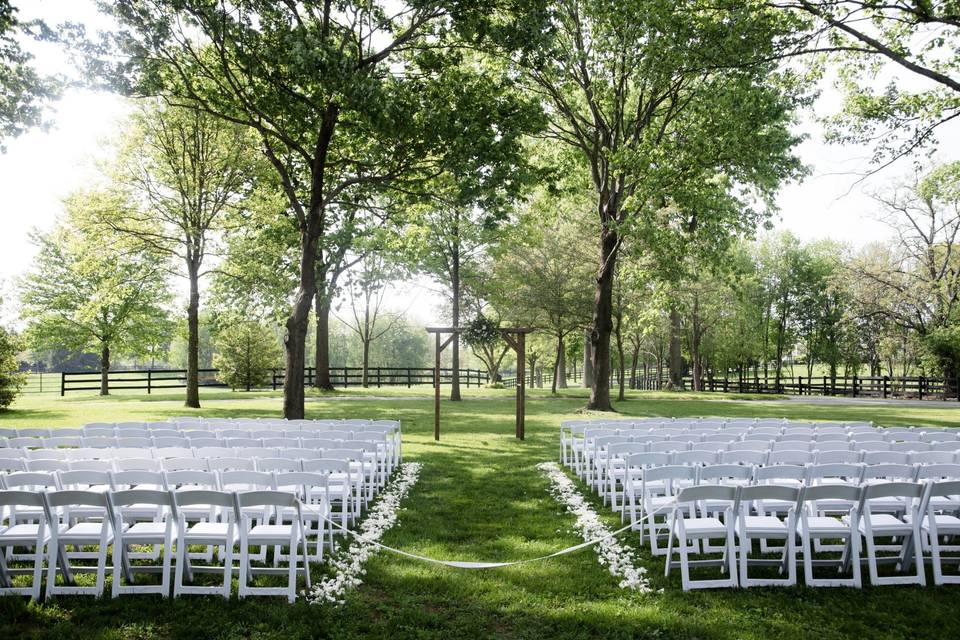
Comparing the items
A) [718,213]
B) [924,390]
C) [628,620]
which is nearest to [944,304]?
[924,390]

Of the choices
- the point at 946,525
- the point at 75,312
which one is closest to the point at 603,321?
the point at 946,525

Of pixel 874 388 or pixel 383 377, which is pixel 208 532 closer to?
pixel 383 377

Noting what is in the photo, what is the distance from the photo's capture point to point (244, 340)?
31031mm

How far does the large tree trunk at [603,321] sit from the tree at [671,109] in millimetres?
39

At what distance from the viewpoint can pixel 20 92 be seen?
1155 centimetres

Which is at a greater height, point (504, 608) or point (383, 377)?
point (504, 608)

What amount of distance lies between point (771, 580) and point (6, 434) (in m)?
11.6

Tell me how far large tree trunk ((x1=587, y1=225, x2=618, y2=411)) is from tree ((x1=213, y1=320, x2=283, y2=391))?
18071 mm

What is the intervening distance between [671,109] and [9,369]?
2360 centimetres

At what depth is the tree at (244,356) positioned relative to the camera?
30.8 metres

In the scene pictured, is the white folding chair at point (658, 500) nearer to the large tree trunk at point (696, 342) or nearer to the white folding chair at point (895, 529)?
the white folding chair at point (895, 529)

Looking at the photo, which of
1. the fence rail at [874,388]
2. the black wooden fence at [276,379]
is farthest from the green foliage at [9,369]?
the fence rail at [874,388]

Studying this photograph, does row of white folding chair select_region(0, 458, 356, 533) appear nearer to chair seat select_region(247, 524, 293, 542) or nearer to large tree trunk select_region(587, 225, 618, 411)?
chair seat select_region(247, 524, 293, 542)

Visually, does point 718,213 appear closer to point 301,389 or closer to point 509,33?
point 509,33
